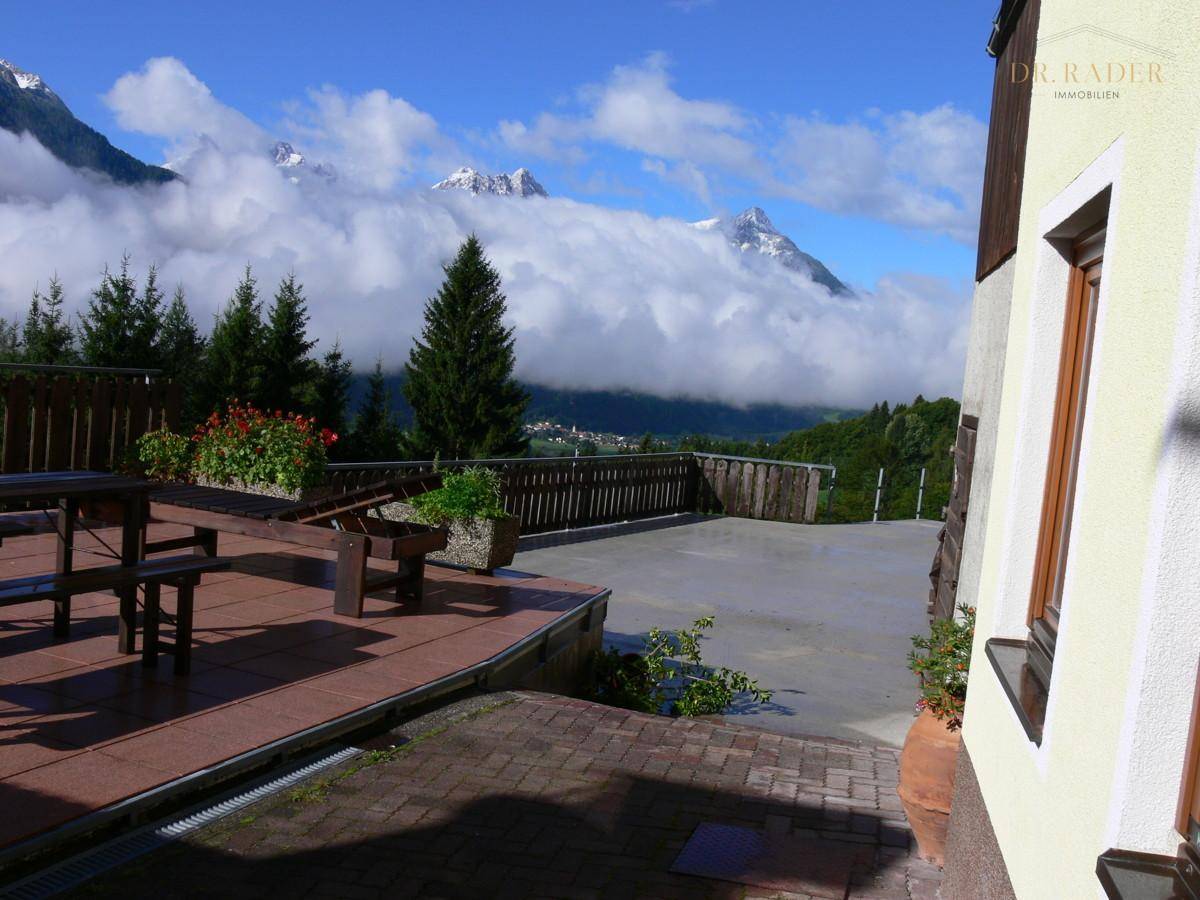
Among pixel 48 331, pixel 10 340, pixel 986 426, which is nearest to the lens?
pixel 986 426

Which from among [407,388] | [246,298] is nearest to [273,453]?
[246,298]

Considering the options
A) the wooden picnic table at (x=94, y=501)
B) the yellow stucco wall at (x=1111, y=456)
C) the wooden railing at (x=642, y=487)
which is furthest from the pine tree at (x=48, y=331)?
the yellow stucco wall at (x=1111, y=456)

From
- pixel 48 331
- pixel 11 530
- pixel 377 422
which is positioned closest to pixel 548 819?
pixel 11 530

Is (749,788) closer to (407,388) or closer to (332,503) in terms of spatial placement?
(332,503)

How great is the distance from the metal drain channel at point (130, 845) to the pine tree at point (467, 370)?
215ft

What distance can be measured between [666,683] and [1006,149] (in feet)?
13.4

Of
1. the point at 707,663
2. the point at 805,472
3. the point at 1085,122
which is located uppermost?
the point at 1085,122

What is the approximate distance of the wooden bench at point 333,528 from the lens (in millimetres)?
5773

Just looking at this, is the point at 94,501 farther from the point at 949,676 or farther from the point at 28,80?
the point at 28,80

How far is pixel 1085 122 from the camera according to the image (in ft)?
9.30

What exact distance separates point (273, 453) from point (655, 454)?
331 inches

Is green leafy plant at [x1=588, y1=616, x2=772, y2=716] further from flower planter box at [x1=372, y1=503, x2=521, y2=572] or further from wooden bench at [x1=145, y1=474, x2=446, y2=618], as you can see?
wooden bench at [x1=145, y1=474, x2=446, y2=618]

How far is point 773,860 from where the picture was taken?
12.2ft

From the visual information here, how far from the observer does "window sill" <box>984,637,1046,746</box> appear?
8.65ft
